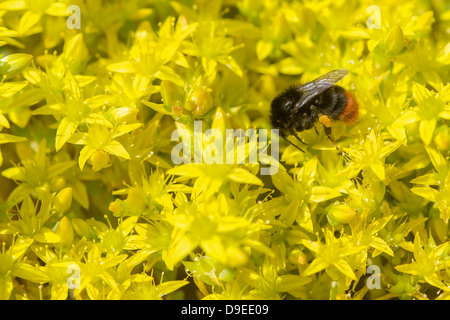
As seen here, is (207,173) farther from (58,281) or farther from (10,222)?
(10,222)

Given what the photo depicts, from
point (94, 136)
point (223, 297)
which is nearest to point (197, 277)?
point (223, 297)

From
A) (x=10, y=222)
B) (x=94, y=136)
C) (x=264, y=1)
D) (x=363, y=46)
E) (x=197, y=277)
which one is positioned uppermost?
(x=264, y=1)

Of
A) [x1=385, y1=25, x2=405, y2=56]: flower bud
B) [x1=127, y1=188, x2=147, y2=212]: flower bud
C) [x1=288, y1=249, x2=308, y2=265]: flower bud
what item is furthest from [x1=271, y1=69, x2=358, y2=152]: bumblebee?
[x1=127, y1=188, x2=147, y2=212]: flower bud

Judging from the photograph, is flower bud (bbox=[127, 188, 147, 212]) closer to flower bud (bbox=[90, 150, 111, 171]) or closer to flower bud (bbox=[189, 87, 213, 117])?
flower bud (bbox=[90, 150, 111, 171])

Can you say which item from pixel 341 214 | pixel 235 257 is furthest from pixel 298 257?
pixel 235 257

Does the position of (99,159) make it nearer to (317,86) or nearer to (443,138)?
(317,86)

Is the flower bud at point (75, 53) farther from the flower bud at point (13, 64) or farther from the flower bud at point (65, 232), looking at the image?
the flower bud at point (65, 232)

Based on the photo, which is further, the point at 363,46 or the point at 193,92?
the point at 363,46
